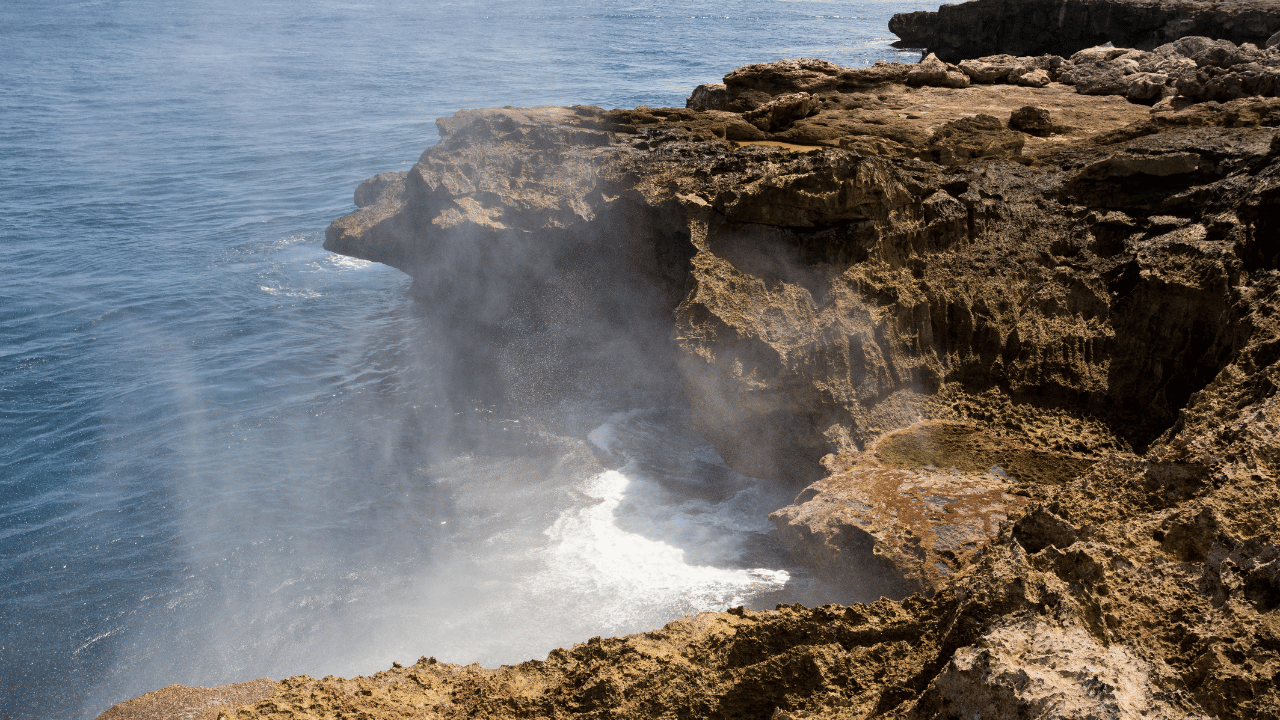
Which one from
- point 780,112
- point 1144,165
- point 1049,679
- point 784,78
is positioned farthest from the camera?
point 784,78

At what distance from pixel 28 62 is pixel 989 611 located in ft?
164

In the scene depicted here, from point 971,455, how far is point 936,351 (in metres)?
1.66

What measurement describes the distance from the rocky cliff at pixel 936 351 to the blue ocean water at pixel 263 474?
5.54 feet

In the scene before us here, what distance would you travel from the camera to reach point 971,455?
8.55m

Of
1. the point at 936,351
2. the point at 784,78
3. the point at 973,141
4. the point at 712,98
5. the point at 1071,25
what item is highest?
the point at 1071,25

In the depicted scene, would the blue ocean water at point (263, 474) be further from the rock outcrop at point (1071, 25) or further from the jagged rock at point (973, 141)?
the rock outcrop at point (1071, 25)

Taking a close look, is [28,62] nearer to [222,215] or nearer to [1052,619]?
[222,215]

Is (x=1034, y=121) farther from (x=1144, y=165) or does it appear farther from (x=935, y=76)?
(x=935, y=76)

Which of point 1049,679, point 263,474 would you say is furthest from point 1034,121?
point 263,474

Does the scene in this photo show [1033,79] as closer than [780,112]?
No

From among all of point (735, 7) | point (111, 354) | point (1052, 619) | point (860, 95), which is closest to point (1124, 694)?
point (1052, 619)

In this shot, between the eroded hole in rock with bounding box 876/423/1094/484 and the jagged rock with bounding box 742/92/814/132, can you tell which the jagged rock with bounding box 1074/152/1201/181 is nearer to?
the eroded hole in rock with bounding box 876/423/1094/484

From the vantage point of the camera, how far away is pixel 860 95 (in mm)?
A: 13984

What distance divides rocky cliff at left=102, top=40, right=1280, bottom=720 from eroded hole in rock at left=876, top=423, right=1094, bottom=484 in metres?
0.05
